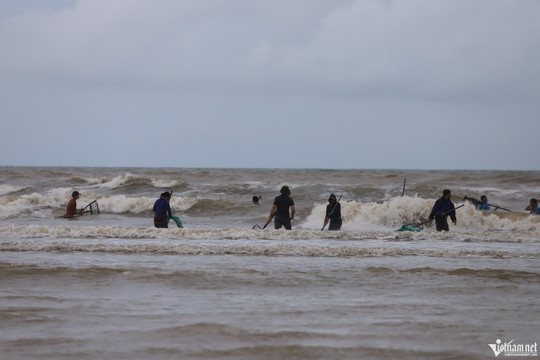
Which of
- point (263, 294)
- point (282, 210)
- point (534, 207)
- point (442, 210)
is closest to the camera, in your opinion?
point (263, 294)

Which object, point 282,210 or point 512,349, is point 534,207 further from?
point 512,349

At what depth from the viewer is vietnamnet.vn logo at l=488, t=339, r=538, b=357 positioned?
5.45 m

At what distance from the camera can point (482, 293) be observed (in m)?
8.01

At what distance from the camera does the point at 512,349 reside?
5547 millimetres

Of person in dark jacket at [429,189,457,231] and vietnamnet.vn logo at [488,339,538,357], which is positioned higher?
person in dark jacket at [429,189,457,231]

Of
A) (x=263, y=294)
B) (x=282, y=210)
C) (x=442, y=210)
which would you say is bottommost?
(x=263, y=294)

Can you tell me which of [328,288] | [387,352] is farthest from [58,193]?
[387,352]

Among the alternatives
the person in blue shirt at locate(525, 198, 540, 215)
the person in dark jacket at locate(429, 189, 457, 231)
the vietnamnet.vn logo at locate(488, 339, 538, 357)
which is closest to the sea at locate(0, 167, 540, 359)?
the vietnamnet.vn logo at locate(488, 339, 538, 357)

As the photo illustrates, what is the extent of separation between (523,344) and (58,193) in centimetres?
2577

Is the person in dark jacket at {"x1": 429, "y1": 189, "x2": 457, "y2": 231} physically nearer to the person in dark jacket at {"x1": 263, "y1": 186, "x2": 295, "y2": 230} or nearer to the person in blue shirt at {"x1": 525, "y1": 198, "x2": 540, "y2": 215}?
the person in dark jacket at {"x1": 263, "y1": 186, "x2": 295, "y2": 230}

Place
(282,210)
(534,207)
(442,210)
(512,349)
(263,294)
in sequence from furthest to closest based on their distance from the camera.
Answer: (534,207) → (442,210) → (282,210) → (263,294) → (512,349)

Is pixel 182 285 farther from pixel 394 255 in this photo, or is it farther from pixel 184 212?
pixel 184 212

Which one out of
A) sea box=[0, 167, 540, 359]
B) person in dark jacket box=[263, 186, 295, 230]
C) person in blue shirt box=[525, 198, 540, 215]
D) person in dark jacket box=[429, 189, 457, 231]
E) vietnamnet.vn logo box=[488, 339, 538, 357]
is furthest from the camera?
person in blue shirt box=[525, 198, 540, 215]

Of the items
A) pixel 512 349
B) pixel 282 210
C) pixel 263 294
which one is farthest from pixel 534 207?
pixel 512 349
